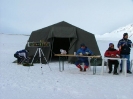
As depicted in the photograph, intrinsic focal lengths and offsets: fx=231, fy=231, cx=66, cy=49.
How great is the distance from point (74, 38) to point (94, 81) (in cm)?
461

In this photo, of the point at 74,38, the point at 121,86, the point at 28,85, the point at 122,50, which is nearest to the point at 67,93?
the point at 28,85

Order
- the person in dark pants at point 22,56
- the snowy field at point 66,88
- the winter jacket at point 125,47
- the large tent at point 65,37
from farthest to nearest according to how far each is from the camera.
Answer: the large tent at point 65,37, the person in dark pants at point 22,56, the winter jacket at point 125,47, the snowy field at point 66,88

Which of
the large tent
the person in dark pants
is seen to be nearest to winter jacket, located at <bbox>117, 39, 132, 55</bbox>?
the large tent

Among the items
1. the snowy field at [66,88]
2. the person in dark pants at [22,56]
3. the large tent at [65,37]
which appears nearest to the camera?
the snowy field at [66,88]

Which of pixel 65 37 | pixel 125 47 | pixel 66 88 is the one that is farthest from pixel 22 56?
pixel 66 88

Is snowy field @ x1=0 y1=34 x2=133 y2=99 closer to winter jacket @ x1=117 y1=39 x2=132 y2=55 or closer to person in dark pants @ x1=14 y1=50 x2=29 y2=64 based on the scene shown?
winter jacket @ x1=117 y1=39 x2=132 y2=55

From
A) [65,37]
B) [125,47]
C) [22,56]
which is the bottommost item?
[22,56]

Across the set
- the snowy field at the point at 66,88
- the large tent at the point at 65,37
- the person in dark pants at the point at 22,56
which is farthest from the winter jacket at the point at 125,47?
the person in dark pants at the point at 22,56

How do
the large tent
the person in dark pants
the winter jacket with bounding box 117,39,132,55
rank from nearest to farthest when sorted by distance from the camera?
the winter jacket with bounding box 117,39,132,55 → the person in dark pants → the large tent

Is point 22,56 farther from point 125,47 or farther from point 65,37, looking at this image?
point 125,47

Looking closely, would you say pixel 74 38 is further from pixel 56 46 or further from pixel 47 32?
pixel 56 46

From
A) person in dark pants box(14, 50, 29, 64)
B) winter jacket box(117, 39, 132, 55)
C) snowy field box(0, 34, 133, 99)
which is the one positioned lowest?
snowy field box(0, 34, 133, 99)

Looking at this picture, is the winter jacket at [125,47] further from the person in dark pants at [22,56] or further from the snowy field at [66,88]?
the person in dark pants at [22,56]

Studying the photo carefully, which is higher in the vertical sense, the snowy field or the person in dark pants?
the person in dark pants
